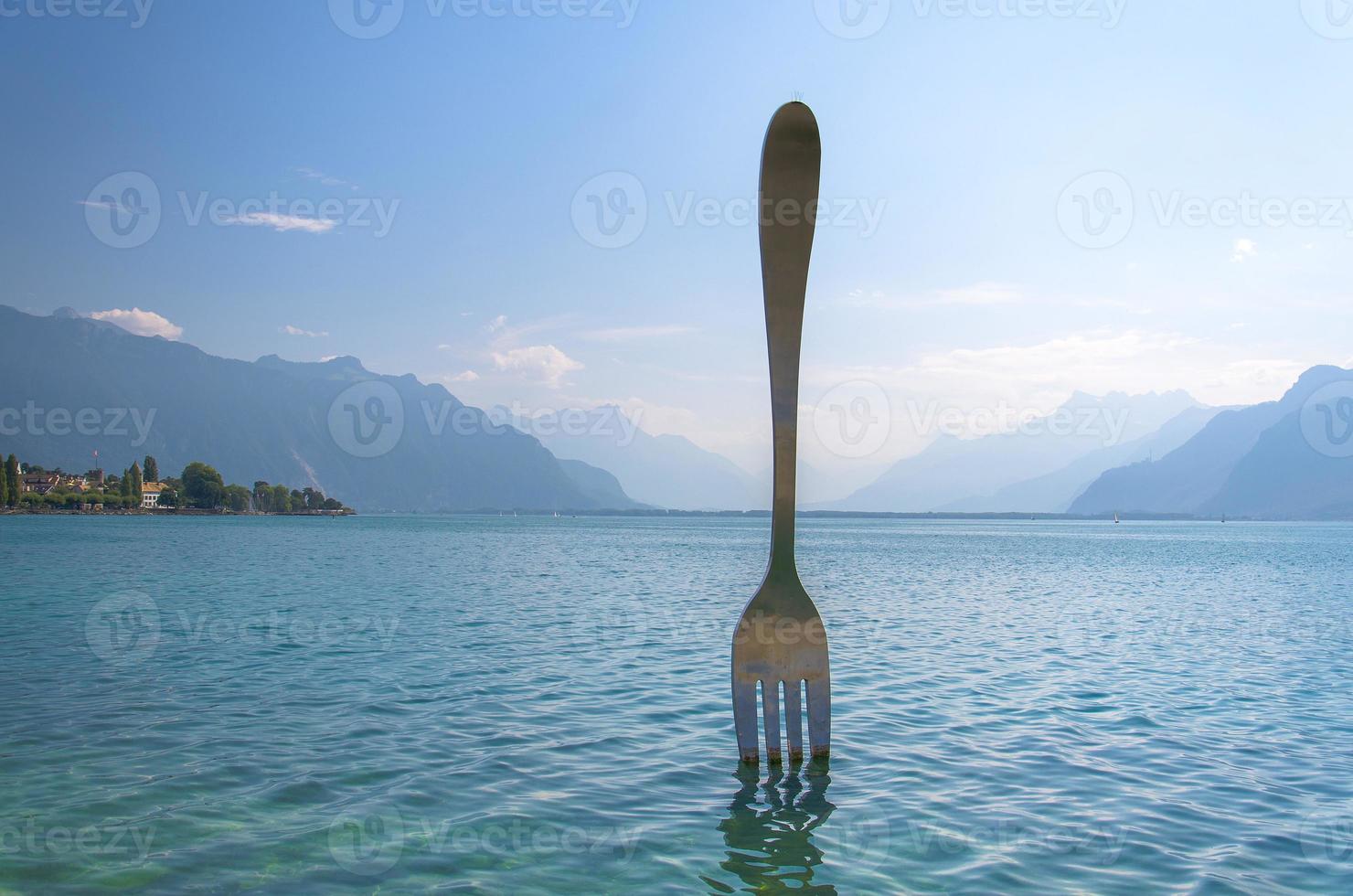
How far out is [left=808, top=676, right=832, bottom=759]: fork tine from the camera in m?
9.16

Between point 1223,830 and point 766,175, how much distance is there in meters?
7.29

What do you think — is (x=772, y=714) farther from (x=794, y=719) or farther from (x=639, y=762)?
(x=639, y=762)

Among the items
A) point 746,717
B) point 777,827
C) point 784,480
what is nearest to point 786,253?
point 784,480

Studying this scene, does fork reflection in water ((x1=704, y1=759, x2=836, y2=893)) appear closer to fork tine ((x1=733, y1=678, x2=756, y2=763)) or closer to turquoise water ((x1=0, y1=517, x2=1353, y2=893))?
turquoise water ((x1=0, y1=517, x2=1353, y2=893))

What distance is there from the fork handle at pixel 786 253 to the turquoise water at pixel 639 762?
290 centimetres

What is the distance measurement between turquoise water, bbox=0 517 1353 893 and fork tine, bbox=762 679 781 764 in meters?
0.43

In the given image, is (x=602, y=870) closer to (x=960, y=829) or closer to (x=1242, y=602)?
(x=960, y=829)

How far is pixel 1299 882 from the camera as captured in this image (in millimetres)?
7270

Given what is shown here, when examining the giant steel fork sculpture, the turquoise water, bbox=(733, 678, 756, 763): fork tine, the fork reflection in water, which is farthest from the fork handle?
the turquoise water

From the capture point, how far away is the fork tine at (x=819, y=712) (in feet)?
30.0

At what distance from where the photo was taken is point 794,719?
9.34 m

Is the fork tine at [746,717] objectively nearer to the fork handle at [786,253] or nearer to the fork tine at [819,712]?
the fork tine at [819,712]

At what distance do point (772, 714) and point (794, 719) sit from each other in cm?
30

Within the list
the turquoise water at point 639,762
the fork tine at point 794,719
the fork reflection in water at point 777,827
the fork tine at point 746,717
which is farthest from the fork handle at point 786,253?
the turquoise water at point 639,762
